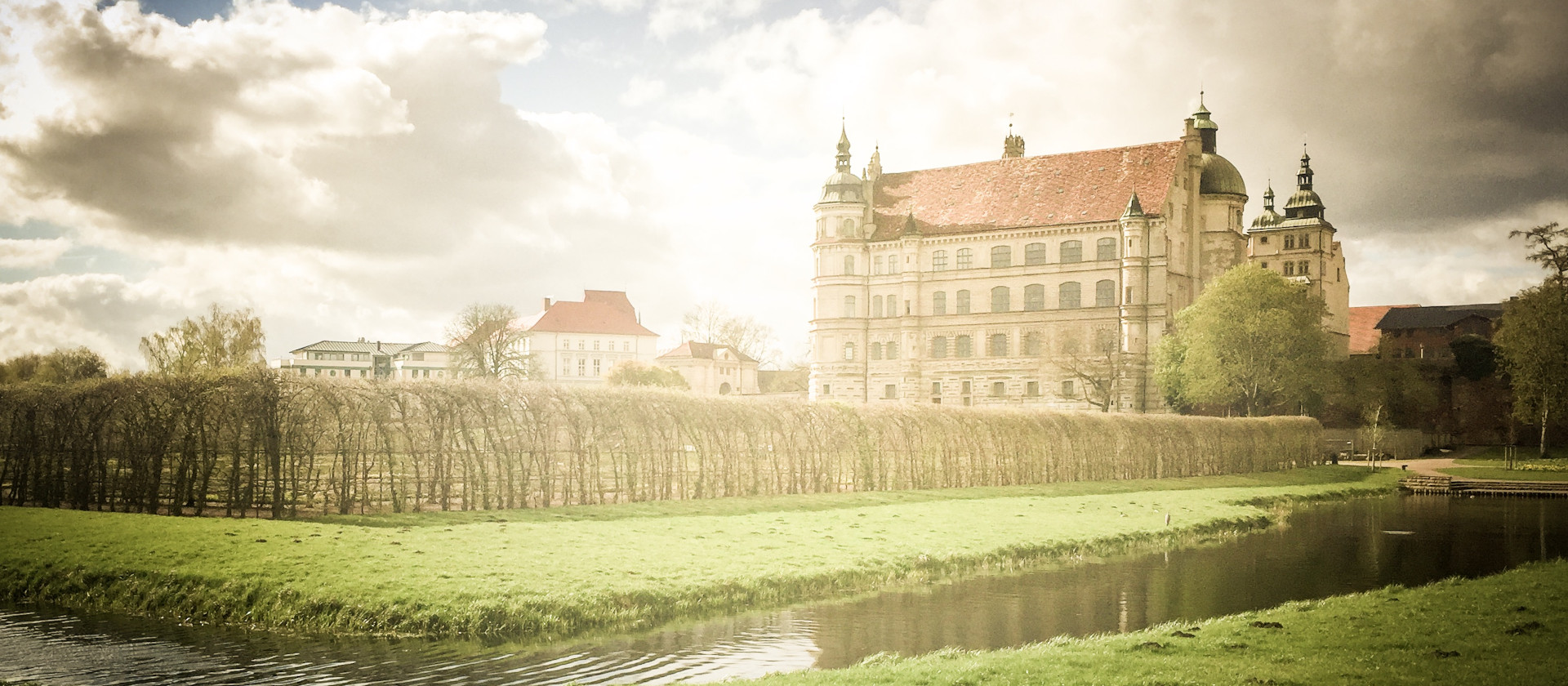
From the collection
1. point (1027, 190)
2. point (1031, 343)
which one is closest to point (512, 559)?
point (1031, 343)

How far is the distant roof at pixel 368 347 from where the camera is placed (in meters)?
130

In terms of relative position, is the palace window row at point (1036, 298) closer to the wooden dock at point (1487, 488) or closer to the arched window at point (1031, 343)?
the arched window at point (1031, 343)

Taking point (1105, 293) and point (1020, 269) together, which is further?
point (1020, 269)

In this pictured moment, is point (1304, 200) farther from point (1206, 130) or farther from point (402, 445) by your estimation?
point (402, 445)

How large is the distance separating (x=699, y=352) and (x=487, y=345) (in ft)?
78.3

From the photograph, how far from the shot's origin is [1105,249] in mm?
75375

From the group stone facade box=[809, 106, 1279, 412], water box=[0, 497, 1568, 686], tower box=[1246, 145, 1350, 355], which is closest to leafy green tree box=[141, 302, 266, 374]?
stone facade box=[809, 106, 1279, 412]

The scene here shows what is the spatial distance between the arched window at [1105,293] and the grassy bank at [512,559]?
51070mm

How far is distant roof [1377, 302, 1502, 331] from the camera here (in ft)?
320

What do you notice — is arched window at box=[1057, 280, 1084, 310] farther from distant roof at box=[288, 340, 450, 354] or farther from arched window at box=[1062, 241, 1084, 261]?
distant roof at box=[288, 340, 450, 354]

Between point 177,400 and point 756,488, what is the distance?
498 inches

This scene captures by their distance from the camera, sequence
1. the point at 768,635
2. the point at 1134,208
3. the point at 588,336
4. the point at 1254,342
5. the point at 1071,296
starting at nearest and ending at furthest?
the point at 768,635 < the point at 1254,342 < the point at 1134,208 < the point at 1071,296 < the point at 588,336

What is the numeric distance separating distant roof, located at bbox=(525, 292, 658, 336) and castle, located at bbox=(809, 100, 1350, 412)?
36.1 m

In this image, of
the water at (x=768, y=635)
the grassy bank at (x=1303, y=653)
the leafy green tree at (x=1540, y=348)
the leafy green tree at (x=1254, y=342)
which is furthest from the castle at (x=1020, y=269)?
the grassy bank at (x=1303, y=653)
